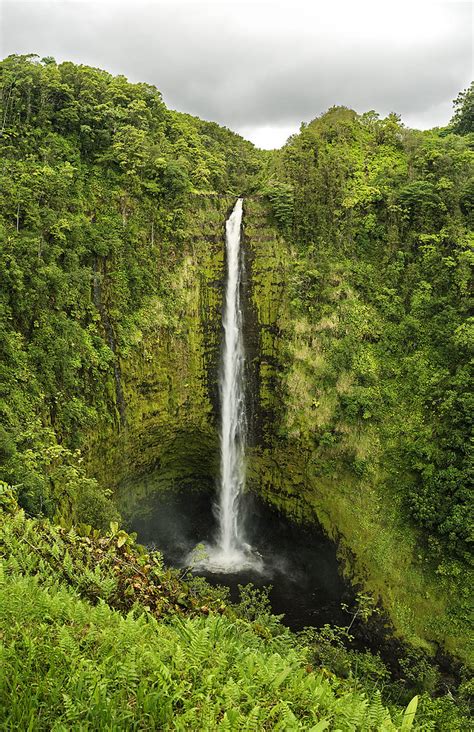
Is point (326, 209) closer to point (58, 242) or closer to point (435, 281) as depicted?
point (435, 281)

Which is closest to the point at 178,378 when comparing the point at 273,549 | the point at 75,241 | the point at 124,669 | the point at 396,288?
the point at 75,241

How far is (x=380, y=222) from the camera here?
1848cm

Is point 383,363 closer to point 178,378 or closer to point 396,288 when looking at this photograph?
point 396,288

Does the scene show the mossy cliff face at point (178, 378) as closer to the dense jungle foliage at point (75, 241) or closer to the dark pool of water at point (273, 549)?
the dense jungle foliage at point (75, 241)

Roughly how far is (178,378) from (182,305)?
3.05 m

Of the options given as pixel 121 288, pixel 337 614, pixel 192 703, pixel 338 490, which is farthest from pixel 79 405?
pixel 192 703

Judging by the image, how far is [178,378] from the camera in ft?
58.1

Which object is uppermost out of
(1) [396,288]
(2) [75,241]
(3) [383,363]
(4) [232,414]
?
(2) [75,241]

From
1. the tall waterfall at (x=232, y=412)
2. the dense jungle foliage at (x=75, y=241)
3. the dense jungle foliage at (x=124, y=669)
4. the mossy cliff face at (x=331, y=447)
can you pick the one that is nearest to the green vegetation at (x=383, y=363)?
the mossy cliff face at (x=331, y=447)

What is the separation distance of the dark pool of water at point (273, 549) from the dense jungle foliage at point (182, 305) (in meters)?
2.85

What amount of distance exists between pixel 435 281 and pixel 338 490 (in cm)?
888

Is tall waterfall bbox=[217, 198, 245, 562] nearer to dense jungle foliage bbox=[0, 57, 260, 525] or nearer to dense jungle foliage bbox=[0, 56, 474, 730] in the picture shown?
dense jungle foliage bbox=[0, 56, 474, 730]

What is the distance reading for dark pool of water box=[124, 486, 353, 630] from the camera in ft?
46.4

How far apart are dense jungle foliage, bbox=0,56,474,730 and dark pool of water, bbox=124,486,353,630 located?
9.35 ft
